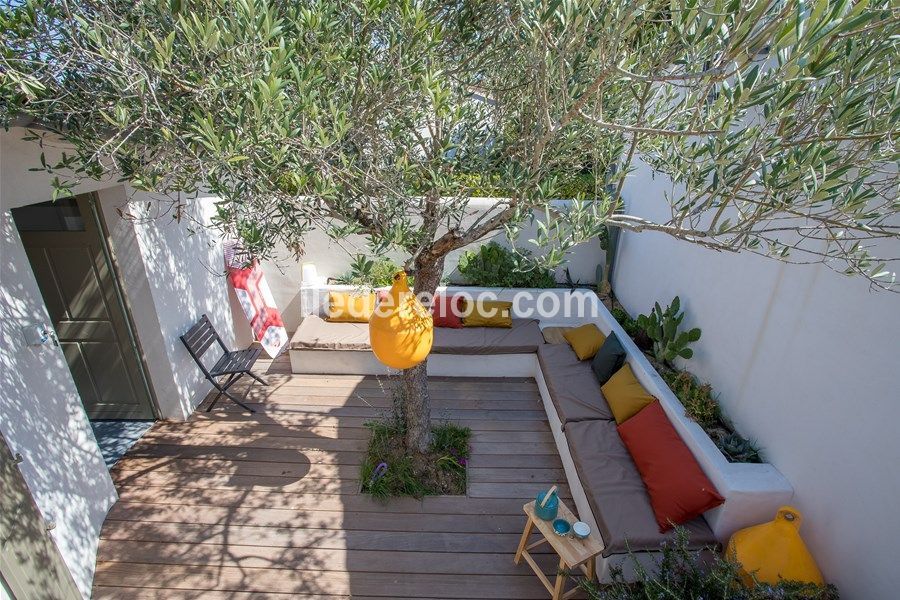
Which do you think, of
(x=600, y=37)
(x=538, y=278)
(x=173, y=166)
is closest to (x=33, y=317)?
(x=173, y=166)

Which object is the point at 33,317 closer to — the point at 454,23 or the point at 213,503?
the point at 213,503

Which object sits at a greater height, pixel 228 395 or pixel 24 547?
pixel 24 547

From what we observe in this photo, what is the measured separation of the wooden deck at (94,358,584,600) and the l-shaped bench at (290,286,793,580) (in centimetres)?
49

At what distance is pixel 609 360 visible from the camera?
15.2 feet

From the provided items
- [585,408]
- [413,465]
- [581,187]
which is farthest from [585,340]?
[413,465]

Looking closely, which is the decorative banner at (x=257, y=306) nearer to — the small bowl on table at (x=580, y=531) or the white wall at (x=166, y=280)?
the white wall at (x=166, y=280)

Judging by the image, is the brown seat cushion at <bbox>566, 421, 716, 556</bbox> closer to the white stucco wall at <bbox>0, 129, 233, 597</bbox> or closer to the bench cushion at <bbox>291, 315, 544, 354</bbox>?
the bench cushion at <bbox>291, 315, 544, 354</bbox>

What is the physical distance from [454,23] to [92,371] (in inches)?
183

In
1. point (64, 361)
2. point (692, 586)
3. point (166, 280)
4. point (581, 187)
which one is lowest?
point (692, 586)

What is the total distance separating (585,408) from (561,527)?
1.44 meters

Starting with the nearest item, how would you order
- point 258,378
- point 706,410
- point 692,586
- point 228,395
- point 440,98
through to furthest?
point 440,98, point 692,586, point 706,410, point 228,395, point 258,378

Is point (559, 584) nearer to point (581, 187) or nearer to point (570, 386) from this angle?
point (570, 386)

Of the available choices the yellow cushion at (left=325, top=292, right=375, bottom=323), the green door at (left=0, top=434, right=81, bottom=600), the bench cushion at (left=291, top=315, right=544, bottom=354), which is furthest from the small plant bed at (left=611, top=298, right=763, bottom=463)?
the green door at (left=0, top=434, right=81, bottom=600)

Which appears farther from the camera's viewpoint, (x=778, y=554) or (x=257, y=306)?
(x=257, y=306)
